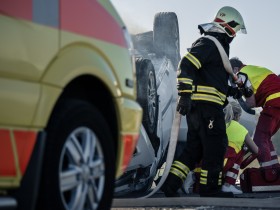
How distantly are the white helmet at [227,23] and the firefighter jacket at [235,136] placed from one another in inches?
53.2

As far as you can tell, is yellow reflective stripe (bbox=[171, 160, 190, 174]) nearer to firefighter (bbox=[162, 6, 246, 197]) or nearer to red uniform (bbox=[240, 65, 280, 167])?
firefighter (bbox=[162, 6, 246, 197])

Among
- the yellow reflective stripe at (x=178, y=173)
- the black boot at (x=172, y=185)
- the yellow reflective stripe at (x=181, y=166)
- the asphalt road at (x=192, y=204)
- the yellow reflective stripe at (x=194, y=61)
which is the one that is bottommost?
the asphalt road at (x=192, y=204)

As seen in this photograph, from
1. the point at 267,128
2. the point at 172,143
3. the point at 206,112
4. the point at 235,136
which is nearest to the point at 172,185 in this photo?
the point at 172,143

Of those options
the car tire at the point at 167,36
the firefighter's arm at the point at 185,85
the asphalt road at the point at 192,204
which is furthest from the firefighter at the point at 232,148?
the asphalt road at the point at 192,204

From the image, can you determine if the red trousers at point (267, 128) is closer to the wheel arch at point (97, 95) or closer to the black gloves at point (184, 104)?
the black gloves at point (184, 104)

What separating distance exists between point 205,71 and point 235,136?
1.61m

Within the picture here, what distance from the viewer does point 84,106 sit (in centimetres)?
402

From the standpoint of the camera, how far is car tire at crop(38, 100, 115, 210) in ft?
12.2

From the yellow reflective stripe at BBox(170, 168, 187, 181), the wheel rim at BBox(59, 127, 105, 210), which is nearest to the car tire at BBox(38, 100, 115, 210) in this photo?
the wheel rim at BBox(59, 127, 105, 210)

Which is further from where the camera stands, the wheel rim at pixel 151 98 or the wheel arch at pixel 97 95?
the wheel rim at pixel 151 98

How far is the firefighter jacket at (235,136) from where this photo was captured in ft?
30.8

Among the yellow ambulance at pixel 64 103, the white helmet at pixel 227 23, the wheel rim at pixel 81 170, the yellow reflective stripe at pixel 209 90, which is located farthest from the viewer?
the white helmet at pixel 227 23

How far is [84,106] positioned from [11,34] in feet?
2.36

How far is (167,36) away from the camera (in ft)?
32.7
